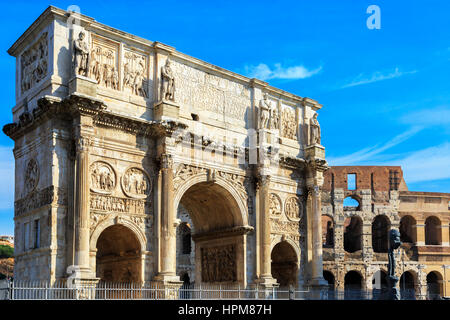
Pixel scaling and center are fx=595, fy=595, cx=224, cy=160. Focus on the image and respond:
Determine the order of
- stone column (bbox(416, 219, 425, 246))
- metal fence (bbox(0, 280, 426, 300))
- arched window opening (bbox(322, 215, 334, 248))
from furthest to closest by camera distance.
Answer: arched window opening (bbox(322, 215, 334, 248))
stone column (bbox(416, 219, 425, 246))
metal fence (bbox(0, 280, 426, 300))

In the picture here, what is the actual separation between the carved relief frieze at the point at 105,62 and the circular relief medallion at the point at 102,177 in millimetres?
2695

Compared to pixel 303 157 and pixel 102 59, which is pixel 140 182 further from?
pixel 303 157

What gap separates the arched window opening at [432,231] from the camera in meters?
42.3

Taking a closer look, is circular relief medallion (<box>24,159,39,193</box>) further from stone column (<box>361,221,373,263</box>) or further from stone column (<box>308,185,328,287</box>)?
stone column (<box>361,221,373,263</box>)

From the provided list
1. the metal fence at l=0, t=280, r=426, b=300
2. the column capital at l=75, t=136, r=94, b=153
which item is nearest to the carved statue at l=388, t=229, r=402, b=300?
the metal fence at l=0, t=280, r=426, b=300

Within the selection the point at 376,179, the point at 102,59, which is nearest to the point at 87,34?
the point at 102,59

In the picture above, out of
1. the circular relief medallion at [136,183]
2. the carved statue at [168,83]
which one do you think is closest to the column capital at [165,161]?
the circular relief medallion at [136,183]

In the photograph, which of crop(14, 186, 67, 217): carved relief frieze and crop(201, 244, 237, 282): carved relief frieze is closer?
crop(14, 186, 67, 217): carved relief frieze

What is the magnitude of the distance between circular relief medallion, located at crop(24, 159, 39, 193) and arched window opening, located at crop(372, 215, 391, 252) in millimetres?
A: 29523

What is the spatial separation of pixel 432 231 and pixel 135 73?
30.4m

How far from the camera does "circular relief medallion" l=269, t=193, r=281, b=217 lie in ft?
76.8

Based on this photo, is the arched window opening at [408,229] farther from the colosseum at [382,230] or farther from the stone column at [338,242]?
the stone column at [338,242]

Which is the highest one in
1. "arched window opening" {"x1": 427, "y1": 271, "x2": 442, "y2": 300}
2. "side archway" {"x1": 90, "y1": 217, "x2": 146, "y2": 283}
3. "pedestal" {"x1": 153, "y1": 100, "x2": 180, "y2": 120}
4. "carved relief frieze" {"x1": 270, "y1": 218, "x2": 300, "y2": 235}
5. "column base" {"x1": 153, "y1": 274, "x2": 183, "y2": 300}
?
"pedestal" {"x1": 153, "y1": 100, "x2": 180, "y2": 120}

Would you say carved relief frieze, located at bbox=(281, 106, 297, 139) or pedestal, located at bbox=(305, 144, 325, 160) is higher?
carved relief frieze, located at bbox=(281, 106, 297, 139)
